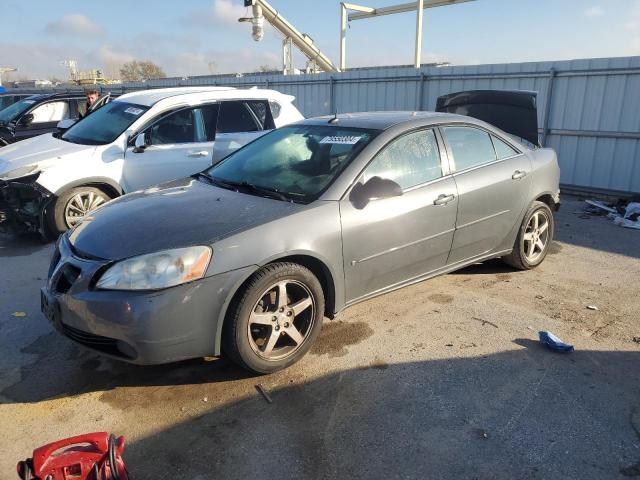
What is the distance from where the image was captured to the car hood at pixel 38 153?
5926 millimetres

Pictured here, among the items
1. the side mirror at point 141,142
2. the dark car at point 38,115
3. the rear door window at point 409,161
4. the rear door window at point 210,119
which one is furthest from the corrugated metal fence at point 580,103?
the dark car at point 38,115

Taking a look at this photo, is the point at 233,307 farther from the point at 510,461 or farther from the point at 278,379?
the point at 510,461

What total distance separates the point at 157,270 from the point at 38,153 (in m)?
4.32

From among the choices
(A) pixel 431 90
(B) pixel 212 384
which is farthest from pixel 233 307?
(A) pixel 431 90

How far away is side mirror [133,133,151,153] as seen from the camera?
6234mm

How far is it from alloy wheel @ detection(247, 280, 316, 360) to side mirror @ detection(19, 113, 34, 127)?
343 inches

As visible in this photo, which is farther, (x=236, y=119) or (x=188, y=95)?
(x=236, y=119)

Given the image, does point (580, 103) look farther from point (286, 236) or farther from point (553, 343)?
point (286, 236)

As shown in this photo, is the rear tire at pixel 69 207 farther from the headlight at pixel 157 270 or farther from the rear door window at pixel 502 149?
the rear door window at pixel 502 149

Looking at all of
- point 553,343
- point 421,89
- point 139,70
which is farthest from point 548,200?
point 139,70

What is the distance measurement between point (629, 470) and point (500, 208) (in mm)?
2515

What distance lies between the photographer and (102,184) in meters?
6.19

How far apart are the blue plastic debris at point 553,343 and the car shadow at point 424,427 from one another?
0.14m

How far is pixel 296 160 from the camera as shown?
4.04 metres
